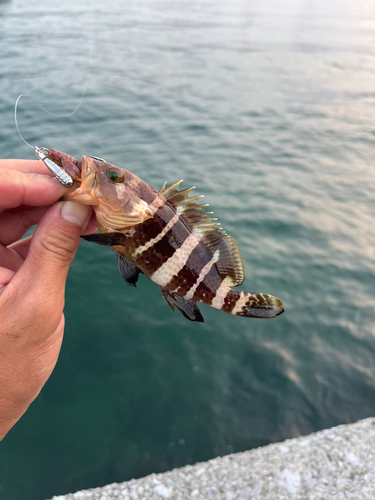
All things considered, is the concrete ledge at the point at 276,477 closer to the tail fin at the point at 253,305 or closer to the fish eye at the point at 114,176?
the tail fin at the point at 253,305

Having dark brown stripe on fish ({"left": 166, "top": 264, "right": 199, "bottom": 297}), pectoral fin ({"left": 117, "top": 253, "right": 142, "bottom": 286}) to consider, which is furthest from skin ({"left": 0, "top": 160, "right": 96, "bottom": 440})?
dark brown stripe on fish ({"left": 166, "top": 264, "right": 199, "bottom": 297})

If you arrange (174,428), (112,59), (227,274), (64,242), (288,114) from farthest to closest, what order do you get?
(112,59)
(288,114)
(174,428)
(227,274)
(64,242)

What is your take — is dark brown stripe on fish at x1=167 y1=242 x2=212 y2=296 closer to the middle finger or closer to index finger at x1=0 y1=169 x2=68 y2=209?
index finger at x1=0 y1=169 x2=68 y2=209

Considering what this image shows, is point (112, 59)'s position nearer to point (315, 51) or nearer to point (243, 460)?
point (315, 51)

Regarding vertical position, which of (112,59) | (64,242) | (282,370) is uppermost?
(112,59)

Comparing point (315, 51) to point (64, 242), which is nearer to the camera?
point (64, 242)

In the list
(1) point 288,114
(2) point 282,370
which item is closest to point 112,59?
(1) point 288,114

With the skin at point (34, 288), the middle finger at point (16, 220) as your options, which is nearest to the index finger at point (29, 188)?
the skin at point (34, 288)
